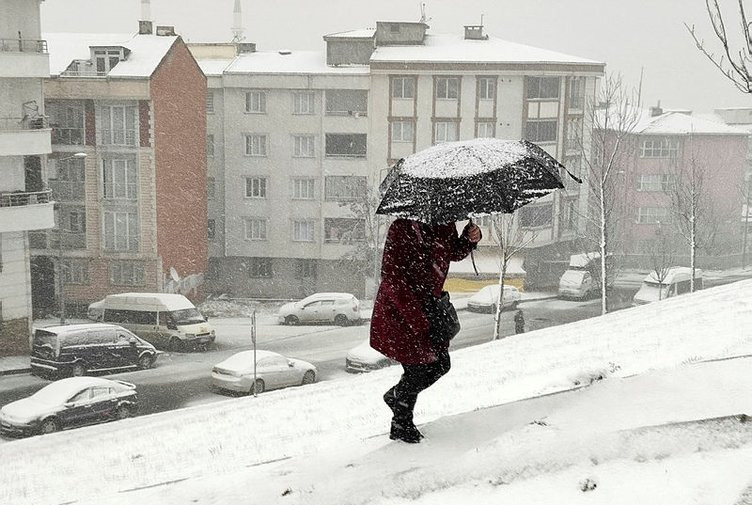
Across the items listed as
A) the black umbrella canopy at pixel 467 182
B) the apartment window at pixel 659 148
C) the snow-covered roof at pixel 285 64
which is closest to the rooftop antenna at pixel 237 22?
the snow-covered roof at pixel 285 64

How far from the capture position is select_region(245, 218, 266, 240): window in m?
45.2

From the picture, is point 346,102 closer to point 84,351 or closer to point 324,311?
point 324,311

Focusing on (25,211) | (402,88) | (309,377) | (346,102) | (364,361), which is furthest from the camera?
(346,102)

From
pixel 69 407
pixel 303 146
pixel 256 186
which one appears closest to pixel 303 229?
pixel 256 186

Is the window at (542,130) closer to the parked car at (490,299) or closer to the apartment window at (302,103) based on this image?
the parked car at (490,299)

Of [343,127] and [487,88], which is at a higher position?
[487,88]

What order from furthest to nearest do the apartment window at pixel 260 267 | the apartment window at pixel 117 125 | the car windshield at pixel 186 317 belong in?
the apartment window at pixel 260 267
the apartment window at pixel 117 125
the car windshield at pixel 186 317

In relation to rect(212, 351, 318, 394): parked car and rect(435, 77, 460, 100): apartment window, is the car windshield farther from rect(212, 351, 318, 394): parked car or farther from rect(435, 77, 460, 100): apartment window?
rect(435, 77, 460, 100): apartment window

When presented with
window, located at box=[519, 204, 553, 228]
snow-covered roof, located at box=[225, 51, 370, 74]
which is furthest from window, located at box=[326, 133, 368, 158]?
window, located at box=[519, 204, 553, 228]

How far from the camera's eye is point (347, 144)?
44.3 m

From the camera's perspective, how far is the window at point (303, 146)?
4438 cm

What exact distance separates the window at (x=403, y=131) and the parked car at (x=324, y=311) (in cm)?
1132

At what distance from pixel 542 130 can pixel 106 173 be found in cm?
2317

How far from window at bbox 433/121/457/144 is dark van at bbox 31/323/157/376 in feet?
70.6
